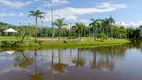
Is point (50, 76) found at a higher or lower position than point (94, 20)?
lower

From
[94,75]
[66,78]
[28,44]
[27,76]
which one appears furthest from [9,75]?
[28,44]

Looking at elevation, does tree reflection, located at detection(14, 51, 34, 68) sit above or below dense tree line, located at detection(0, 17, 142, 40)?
below

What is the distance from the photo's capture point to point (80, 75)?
17641mm

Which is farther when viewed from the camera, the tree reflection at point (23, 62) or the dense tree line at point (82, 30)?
the dense tree line at point (82, 30)

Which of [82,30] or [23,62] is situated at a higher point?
[82,30]

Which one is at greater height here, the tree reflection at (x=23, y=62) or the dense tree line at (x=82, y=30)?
the dense tree line at (x=82, y=30)

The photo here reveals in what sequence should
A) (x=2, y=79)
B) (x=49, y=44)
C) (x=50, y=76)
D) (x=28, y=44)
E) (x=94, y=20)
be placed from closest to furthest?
(x=2, y=79)
(x=50, y=76)
(x=28, y=44)
(x=49, y=44)
(x=94, y=20)

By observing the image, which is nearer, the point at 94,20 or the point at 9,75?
the point at 9,75

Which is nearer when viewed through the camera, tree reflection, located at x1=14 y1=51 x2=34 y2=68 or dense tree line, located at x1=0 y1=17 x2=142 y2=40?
tree reflection, located at x1=14 y1=51 x2=34 y2=68

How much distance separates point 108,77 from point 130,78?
170cm

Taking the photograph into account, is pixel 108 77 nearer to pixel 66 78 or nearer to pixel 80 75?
pixel 80 75

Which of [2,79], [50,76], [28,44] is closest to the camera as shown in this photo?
[2,79]

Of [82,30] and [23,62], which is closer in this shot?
[23,62]

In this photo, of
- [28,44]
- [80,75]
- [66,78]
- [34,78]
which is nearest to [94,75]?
[80,75]
